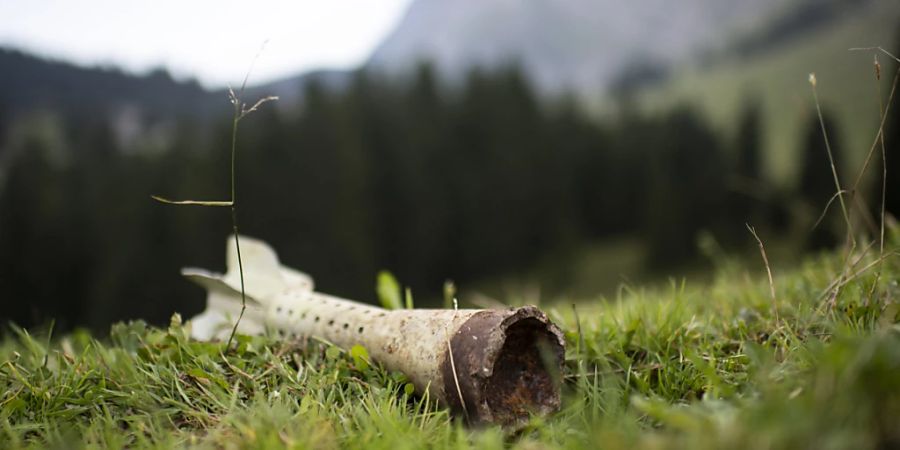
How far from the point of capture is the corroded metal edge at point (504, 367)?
79.0 inches

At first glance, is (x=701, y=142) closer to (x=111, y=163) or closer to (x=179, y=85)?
(x=111, y=163)

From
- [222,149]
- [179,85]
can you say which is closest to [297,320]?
[222,149]

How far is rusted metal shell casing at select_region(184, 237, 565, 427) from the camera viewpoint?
2.02 meters

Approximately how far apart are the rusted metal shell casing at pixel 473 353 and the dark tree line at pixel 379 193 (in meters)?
29.4

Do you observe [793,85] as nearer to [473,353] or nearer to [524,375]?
[524,375]

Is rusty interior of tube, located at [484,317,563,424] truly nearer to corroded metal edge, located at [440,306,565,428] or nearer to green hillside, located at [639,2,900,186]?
corroded metal edge, located at [440,306,565,428]

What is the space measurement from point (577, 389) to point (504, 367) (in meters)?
0.33

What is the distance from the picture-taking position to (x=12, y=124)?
267 feet

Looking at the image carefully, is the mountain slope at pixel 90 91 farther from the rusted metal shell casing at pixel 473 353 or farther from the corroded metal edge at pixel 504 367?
the corroded metal edge at pixel 504 367

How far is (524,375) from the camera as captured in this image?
2.21 m

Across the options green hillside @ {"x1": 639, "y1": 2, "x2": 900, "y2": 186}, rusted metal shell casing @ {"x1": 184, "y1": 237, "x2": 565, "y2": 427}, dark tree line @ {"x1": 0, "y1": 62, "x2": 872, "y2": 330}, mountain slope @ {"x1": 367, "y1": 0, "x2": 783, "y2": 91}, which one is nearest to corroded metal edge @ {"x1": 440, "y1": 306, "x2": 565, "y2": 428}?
rusted metal shell casing @ {"x1": 184, "y1": 237, "x2": 565, "y2": 427}

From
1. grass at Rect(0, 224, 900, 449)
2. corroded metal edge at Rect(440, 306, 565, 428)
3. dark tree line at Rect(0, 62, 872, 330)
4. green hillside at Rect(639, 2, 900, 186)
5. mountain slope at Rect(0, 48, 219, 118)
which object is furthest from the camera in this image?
mountain slope at Rect(0, 48, 219, 118)

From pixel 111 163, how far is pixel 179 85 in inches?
2247

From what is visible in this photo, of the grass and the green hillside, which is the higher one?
the green hillside
